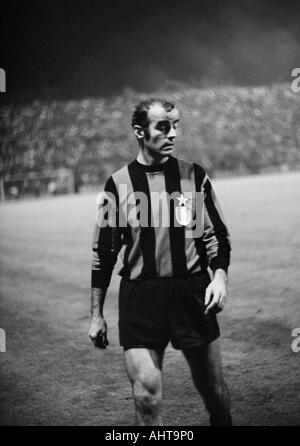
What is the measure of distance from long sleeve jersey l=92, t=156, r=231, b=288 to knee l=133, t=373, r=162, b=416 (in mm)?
413

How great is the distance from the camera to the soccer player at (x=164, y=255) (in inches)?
80.5

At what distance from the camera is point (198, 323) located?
2070 mm

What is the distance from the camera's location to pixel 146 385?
1920 mm

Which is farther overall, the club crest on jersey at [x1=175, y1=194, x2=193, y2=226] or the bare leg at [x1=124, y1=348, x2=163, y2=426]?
the club crest on jersey at [x1=175, y1=194, x2=193, y2=226]

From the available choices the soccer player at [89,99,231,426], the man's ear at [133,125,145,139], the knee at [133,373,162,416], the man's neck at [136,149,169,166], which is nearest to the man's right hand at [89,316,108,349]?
the soccer player at [89,99,231,426]

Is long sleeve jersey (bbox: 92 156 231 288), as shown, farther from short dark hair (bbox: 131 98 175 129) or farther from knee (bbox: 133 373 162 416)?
knee (bbox: 133 373 162 416)

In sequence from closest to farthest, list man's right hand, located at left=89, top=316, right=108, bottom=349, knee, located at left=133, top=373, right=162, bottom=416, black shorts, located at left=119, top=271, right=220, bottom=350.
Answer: knee, located at left=133, top=373, right=162, bottom=416 → black shorts, located at left=119, top=271, right=220, bottom=350 → man's right hand, located at left=89, top=316, right=108, bottom=349

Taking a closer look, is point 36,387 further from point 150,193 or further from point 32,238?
point 32,238

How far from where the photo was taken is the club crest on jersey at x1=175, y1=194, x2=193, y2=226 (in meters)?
2.10

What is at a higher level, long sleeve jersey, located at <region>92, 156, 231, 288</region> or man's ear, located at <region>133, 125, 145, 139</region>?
man's ear, located at <region>133, 125, 145, 139</region>

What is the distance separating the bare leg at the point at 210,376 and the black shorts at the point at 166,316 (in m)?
0.05

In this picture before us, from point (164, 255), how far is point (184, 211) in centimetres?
21

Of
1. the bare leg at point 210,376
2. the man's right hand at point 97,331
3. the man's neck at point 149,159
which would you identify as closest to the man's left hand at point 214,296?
the bare leg at point 210,376
